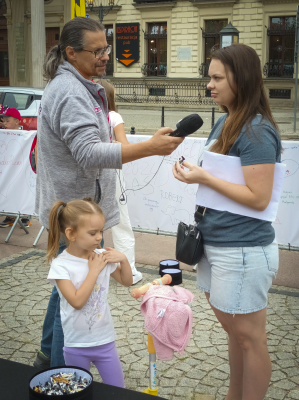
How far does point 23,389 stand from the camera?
57.0 inches

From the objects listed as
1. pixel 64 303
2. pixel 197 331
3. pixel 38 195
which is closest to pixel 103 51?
pixel 38 195

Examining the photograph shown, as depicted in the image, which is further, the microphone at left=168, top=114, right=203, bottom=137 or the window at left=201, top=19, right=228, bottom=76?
the window at left=201, top=19, right=228, bottom=76

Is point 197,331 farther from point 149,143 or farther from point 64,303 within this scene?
point 149,143

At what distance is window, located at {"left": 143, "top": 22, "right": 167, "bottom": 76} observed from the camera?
98.9 feet

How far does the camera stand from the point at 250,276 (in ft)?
6.98

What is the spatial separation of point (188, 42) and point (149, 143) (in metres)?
28.8

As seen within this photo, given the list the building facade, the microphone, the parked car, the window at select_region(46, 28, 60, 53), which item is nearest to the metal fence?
the building facade

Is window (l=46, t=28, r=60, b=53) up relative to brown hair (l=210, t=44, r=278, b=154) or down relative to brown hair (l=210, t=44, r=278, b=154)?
up

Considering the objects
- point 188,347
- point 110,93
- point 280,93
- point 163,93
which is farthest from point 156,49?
point 188,347

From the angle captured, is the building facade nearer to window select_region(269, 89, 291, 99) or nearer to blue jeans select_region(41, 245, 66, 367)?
window select_region(269, 89, 291, 99)

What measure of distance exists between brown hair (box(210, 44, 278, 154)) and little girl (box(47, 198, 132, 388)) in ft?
2.33

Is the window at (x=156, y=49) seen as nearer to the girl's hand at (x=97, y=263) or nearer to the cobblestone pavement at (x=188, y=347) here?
the cobblestone pavement at (x=188, y=347)

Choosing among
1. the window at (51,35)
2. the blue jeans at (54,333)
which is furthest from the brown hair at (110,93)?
the window at (51,35)

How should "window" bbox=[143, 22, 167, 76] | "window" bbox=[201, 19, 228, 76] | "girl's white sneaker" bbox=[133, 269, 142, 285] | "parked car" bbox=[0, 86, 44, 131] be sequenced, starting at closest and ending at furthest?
"girl's white sneaker" bbox=[133, 269, 142, 285] → "parked car" bbox=[0, 86, 44, 131] → "window" bbox=[201, 19, 228, 76] → "window" bbox=[143, 22, 167, 76]
